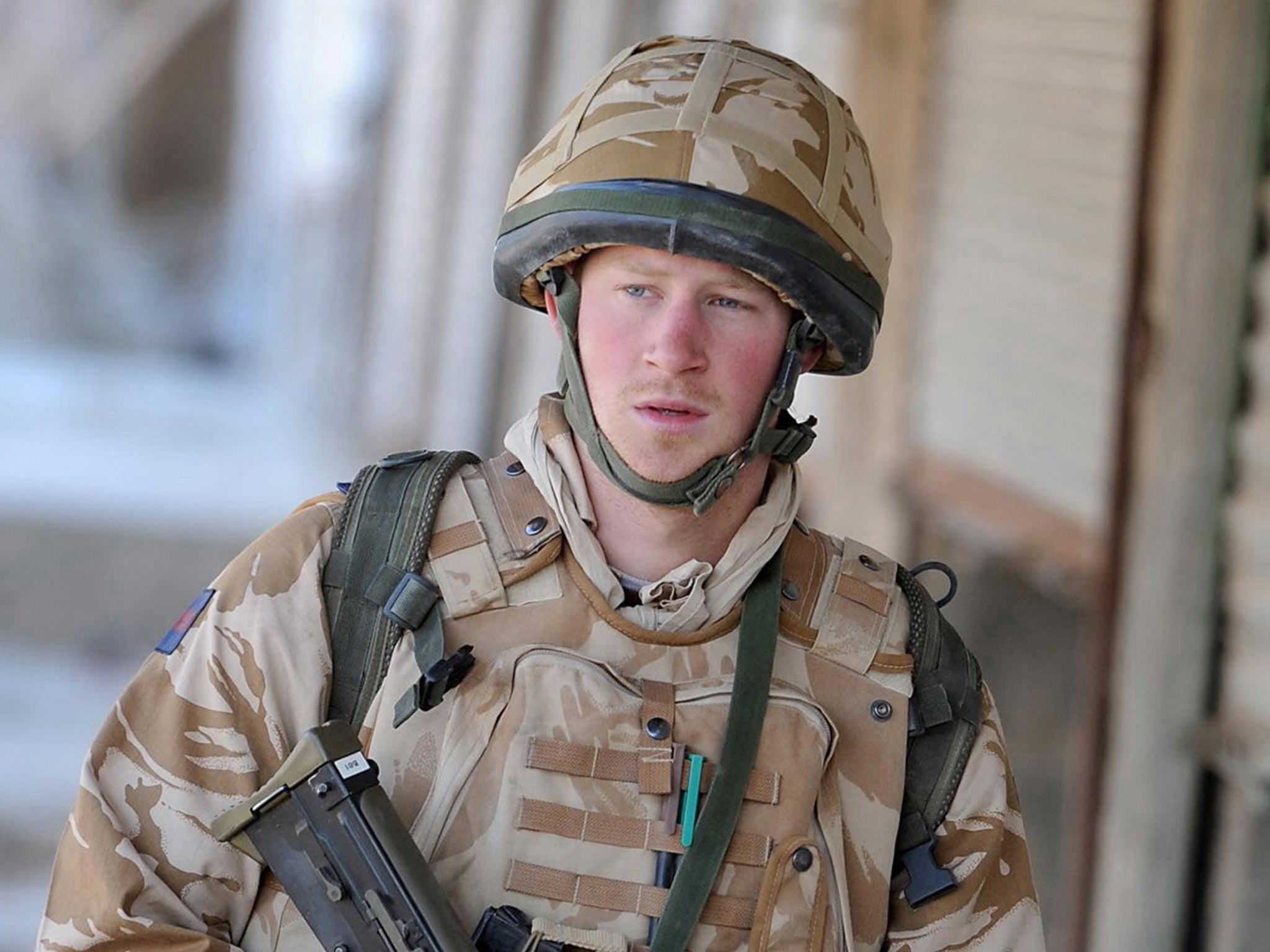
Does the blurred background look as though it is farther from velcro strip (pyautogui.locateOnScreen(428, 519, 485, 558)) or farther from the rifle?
the rifle

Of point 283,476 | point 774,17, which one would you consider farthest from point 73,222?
point 774,17

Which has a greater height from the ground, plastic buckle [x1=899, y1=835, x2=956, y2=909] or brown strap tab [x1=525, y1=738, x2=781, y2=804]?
brown strap tab [x1=525, y1=738, x2=781, y2=804]

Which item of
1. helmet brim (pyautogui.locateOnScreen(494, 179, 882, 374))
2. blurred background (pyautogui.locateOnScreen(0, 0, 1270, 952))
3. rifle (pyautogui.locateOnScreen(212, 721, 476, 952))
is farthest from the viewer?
blurred background (pyautogui.locateOnScreen(0, 0, 1270, 952))

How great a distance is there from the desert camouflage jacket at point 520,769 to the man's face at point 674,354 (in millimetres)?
165

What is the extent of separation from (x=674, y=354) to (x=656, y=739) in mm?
422

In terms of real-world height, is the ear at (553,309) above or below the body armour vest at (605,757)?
above

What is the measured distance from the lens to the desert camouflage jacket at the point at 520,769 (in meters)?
2.08

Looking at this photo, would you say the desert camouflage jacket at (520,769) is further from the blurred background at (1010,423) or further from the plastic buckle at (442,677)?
the blurred background at (1010,423)

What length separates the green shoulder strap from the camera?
2125 mm

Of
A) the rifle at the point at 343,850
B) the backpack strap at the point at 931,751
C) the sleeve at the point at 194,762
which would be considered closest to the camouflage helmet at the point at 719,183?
the backpack strap at the point at 931,751

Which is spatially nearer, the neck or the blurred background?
the neck

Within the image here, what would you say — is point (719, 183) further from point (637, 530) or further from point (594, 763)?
point (594, 763)

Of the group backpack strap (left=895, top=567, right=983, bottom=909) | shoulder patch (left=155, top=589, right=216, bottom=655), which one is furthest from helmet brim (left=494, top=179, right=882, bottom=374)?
Answer: shoulder patch (left=155, top=589, right=216, bottom=655)

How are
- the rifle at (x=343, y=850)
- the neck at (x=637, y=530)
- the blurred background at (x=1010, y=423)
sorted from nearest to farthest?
the rifle at (x=343, y=850)
the neck at (x=637, y=530)
the blurred background at (x=1010, y=423)
